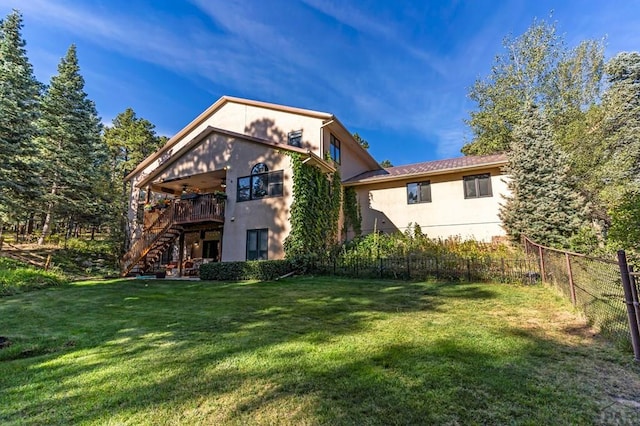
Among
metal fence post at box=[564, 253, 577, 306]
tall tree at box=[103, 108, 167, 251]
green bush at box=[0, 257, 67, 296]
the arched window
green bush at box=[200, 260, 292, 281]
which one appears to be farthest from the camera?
tall tree at box=[103, 108, 167, 251]

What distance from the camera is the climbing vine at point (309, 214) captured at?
45.6 feet

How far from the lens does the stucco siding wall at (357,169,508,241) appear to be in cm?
1597

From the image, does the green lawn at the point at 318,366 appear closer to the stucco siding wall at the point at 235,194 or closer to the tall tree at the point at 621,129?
the stucco siding wall at the point at 235,194

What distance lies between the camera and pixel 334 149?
18.2 meters

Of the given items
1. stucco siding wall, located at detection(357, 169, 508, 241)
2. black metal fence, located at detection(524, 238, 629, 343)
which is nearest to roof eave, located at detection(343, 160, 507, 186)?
stucco siding wall, located at detection(357, 169, 508, 241)

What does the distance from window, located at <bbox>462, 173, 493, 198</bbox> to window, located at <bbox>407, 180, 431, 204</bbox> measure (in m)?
1.84

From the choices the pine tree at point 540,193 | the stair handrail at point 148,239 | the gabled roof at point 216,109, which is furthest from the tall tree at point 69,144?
the pine tree at point 540,193

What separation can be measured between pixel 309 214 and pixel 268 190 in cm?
242

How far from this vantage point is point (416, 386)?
3348 mm

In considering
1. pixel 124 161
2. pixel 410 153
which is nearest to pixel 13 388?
pixel 124 161

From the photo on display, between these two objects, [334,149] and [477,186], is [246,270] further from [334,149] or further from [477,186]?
[477,186]

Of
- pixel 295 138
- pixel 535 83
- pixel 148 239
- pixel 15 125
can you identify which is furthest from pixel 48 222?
pixel 535 83

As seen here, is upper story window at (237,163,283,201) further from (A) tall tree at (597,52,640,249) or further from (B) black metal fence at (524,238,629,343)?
(A) tall tree at (597,52,640,249)

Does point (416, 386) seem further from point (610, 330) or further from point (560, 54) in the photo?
point (560, 54)
